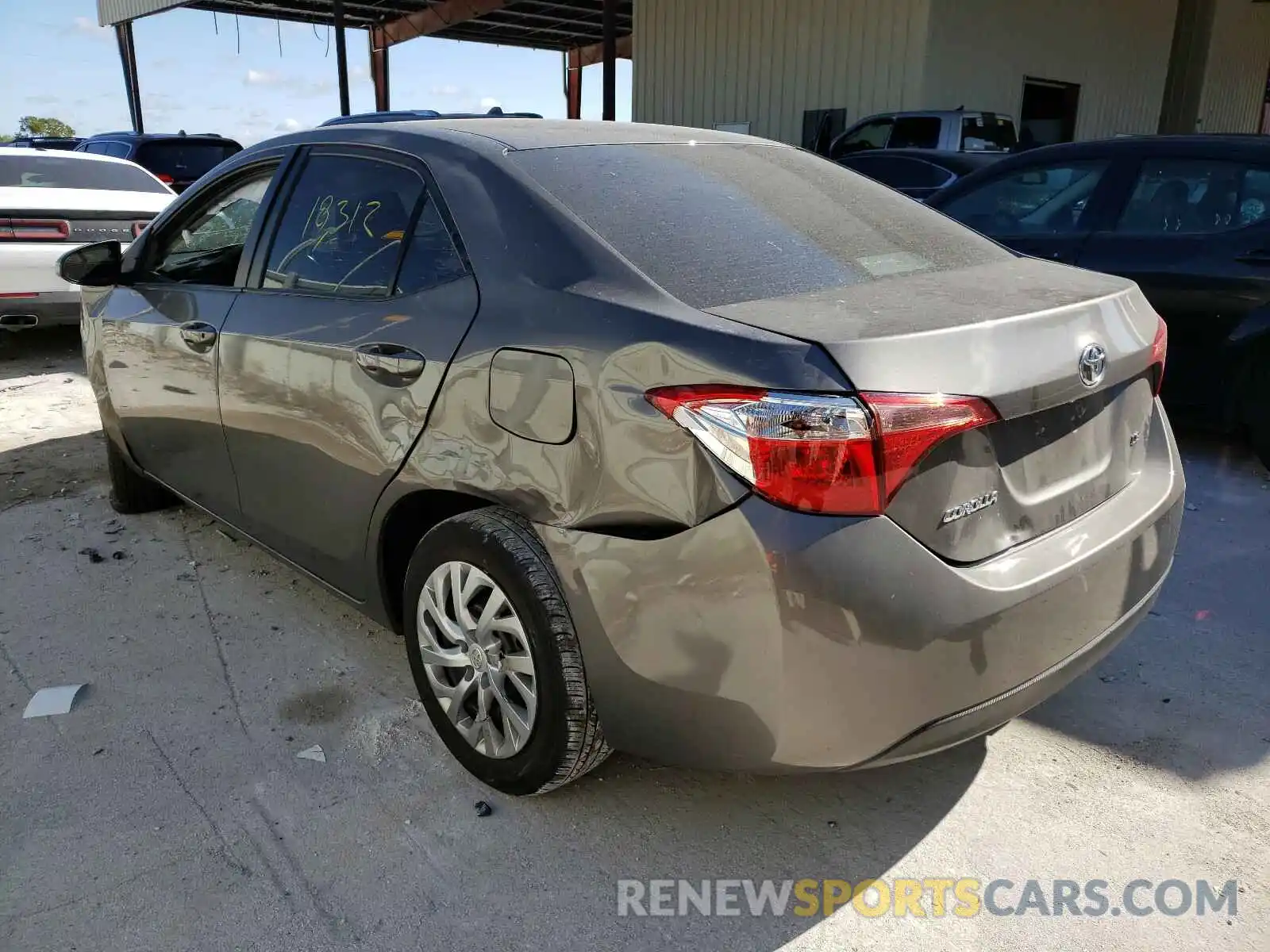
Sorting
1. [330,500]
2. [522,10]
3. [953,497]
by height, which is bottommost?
[330,500]

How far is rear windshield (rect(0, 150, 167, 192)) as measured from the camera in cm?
732

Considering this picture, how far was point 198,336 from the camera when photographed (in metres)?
3.35

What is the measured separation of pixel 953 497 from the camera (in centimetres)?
194

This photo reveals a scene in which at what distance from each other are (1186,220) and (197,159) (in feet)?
40.5

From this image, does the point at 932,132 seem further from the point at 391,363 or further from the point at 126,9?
the point at 126,9

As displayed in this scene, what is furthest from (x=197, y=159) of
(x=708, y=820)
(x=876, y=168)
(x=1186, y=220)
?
(x=708, y=820)

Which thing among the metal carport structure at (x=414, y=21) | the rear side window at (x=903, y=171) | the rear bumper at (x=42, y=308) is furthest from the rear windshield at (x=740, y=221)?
the metal carport structure at (x=414, y=21)

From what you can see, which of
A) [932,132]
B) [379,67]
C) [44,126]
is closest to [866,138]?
[932,132]

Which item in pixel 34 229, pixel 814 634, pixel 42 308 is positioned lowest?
pixel 42 308

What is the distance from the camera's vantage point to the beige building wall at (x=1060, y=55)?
13.3 meters

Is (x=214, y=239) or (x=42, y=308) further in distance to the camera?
(x=42, y=308)

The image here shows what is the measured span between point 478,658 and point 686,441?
2.90 feet

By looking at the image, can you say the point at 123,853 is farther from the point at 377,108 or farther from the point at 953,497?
the point at 377,108

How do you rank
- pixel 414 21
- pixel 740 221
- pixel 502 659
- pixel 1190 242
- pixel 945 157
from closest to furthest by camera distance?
pixel 502 659 < pixel 740 221 < pixel 1190 242 < pixel 945 157 < pixel 414 21
